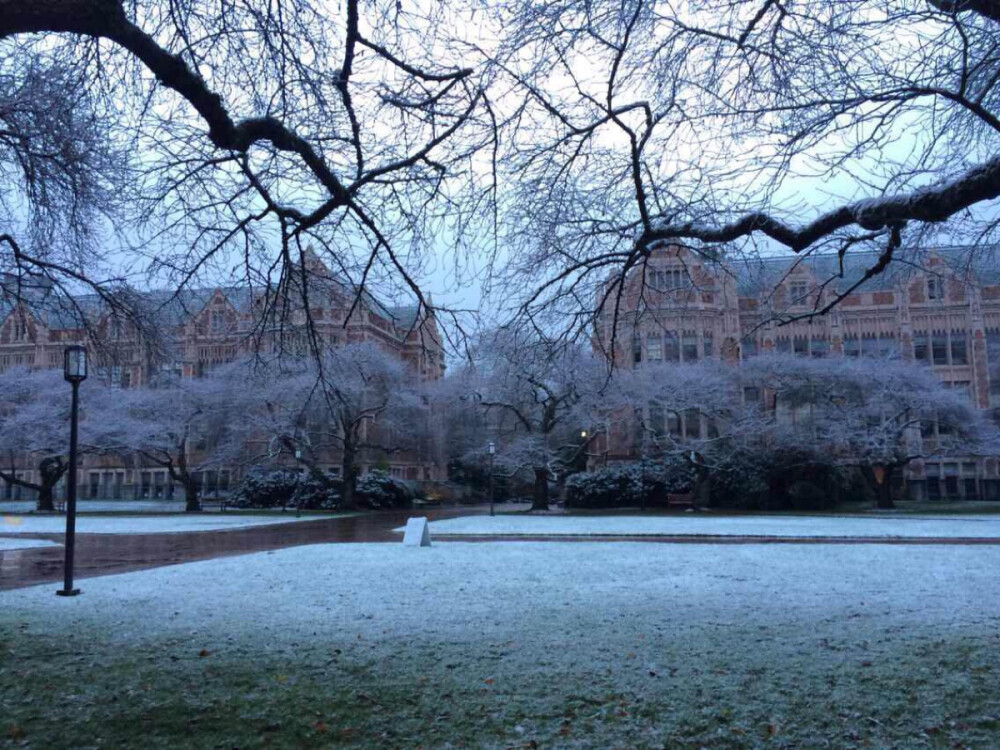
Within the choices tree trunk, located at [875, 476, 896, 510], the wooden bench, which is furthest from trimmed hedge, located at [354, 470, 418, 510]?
tree trunk, located at [875, 476, 896, 510]

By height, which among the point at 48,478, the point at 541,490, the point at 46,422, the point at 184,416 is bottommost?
the point at 541,490

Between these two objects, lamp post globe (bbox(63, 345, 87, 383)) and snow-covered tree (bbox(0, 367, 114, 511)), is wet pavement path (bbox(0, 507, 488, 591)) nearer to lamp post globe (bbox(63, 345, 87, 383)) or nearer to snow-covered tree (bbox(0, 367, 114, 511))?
lamp post globe (bbox(63, 345, 87, 383))

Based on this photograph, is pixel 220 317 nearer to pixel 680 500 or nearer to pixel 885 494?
pixel 680 500

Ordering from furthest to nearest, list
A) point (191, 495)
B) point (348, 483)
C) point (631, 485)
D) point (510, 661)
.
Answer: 1. point (631, 485)
2. point (191, 495)
3. point (348, 483)
4. point (510, 661)

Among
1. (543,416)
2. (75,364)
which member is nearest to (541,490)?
(543,416)

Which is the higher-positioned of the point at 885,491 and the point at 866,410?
the point at 866,410

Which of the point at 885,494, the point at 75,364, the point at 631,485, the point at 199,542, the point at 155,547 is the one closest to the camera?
the point at 75,364

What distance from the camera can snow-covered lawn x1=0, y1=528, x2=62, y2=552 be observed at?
55.2 ft

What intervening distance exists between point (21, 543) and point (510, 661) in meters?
15.7

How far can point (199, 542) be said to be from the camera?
729 inches

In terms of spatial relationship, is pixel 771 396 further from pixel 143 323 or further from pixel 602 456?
pixel 143 323

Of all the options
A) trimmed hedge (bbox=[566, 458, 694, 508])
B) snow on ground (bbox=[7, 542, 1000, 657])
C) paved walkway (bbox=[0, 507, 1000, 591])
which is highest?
trimmed hedge (bbox=[566, 458, 694, 508])

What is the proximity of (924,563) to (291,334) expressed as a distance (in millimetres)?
9824

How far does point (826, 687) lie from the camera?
528 cm
